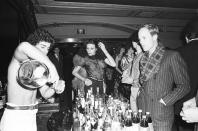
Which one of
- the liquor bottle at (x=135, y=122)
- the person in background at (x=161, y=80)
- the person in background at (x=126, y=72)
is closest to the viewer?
the liquor bottle at (x=135, y=122)

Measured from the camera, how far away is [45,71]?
1.21 meters

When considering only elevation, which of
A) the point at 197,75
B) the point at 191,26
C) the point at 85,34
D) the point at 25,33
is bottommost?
the point at 197,75

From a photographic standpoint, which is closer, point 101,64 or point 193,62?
point 193,62

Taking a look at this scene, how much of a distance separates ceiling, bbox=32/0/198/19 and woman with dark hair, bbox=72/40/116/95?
7.37 ft

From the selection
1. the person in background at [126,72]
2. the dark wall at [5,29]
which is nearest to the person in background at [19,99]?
the dark wall at [5,29]

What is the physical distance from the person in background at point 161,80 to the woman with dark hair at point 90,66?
4.67 ft

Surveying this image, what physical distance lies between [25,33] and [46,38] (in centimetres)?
334

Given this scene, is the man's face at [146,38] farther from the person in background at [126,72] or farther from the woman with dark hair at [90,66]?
the woman with dark hair at [90,66]

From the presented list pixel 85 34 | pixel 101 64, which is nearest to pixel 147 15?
pixel 85 34

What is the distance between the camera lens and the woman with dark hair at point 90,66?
344 centimetres

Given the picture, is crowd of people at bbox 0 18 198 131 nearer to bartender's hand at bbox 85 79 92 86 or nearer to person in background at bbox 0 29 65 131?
person in background at bbox 0 29 65 131

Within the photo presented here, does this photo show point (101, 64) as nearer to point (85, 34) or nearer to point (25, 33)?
point (25, 33)

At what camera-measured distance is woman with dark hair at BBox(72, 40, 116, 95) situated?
3438 millimetres

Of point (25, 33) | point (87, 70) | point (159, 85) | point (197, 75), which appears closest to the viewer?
point (159, 85)
